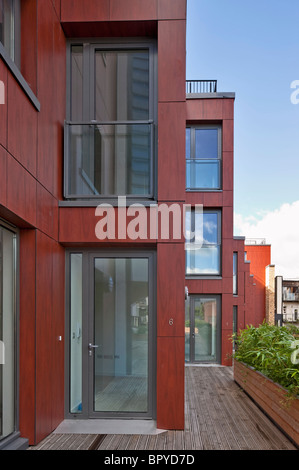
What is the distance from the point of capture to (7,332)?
4168 millimetres

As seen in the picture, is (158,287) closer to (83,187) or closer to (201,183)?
(83,187)

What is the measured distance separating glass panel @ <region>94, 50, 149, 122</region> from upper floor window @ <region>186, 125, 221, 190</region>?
5.80m

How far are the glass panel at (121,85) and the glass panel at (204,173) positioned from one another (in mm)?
5850

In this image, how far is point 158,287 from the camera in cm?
523

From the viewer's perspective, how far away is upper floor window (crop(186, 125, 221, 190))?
1155 cm

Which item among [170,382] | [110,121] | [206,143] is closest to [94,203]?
[110,121]

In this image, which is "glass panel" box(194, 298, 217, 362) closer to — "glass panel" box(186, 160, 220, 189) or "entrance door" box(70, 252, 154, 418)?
"glass panel" box(186, 160, 220, 189)

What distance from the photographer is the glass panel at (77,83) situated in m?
5.79

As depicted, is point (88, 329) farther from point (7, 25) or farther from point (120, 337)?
point (7, 25)

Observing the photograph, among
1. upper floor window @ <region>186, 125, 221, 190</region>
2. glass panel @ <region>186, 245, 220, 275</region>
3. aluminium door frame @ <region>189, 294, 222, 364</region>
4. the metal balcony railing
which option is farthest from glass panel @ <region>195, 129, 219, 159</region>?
aluminium door frame @ <region>189, 294, 222, 364</region>

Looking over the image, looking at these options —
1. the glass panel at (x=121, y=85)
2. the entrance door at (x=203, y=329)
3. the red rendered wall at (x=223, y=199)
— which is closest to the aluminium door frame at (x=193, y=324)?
the entrance door at (x=203, y=329)
